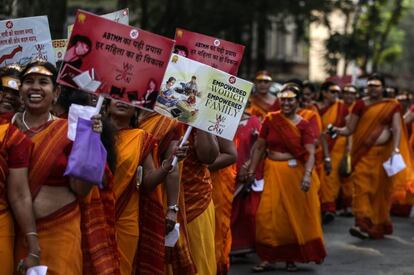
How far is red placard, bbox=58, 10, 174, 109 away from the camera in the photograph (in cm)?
532

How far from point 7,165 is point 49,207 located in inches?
13.0

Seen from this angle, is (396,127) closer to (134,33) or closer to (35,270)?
(134,33)

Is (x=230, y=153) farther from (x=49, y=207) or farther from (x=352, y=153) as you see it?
(x=352, y=153)

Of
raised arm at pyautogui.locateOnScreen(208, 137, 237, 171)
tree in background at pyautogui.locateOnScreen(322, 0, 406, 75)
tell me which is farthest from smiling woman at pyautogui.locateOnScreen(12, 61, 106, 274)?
tree in background at pyautogui.locateOnScreen(322, 0, 406, 75)

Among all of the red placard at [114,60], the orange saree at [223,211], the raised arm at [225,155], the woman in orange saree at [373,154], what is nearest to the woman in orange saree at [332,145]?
the woman in orange saree at [373,154]

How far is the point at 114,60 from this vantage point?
17.8 feet

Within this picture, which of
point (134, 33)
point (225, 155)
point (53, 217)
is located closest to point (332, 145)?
point (225, 155)

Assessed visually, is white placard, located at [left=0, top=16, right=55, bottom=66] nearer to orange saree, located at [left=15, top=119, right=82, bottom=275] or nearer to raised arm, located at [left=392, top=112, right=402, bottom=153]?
orange saree, located at [left=15, top=119, right=82, bottom=275]

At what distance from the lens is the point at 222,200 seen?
8.51 m

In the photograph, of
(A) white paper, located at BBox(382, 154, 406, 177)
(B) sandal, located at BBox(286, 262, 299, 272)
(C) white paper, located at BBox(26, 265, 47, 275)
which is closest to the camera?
(C) white paper, located at BBox(26, 265, 47, 275)

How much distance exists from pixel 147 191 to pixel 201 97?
690mm

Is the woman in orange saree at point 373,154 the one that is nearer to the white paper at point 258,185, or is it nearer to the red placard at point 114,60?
the white paper at point 258,185

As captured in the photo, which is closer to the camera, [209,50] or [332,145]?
[209,50]

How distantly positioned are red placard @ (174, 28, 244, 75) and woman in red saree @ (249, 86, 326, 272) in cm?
268
